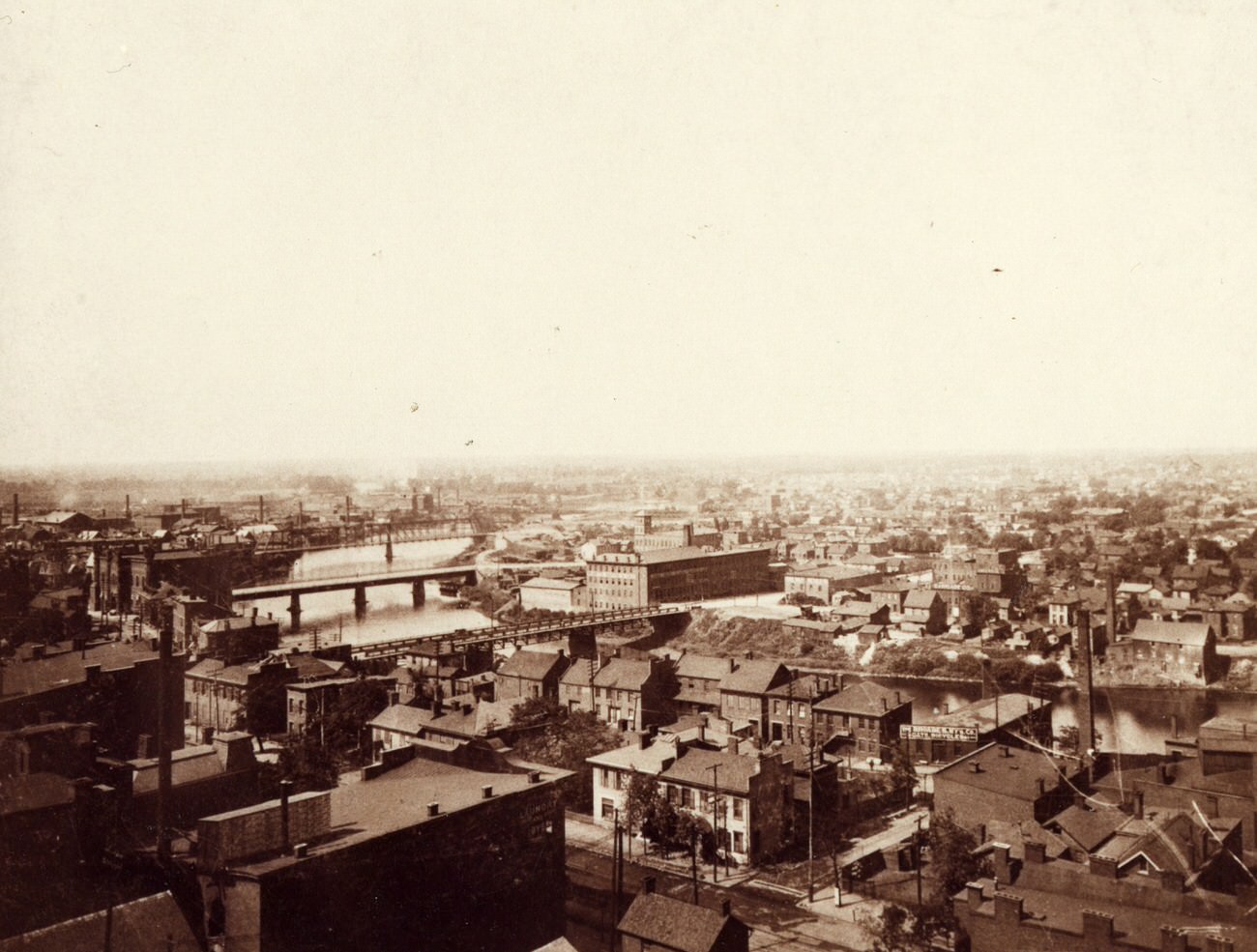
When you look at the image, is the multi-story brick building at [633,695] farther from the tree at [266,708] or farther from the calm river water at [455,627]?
the tree at [266,708]

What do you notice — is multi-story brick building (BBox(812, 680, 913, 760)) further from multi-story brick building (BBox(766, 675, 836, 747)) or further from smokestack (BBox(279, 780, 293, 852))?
smokestack (BBox(279, 780, 293, 852))

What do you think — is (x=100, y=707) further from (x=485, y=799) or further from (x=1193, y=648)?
(x=1193, y=648)

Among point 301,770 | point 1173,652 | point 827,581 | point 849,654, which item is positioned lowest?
point 849,654

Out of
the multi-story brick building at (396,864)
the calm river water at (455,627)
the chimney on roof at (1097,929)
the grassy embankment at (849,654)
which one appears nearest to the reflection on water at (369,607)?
the calm river water at (455,627)

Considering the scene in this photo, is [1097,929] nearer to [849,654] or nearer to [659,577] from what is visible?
[849,654]

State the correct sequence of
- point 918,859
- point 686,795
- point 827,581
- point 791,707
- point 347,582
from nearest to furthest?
point 918,859, point 686,795, point 791,707, point 827,581, point 347,582

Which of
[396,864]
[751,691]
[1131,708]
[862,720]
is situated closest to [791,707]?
[751,691]
